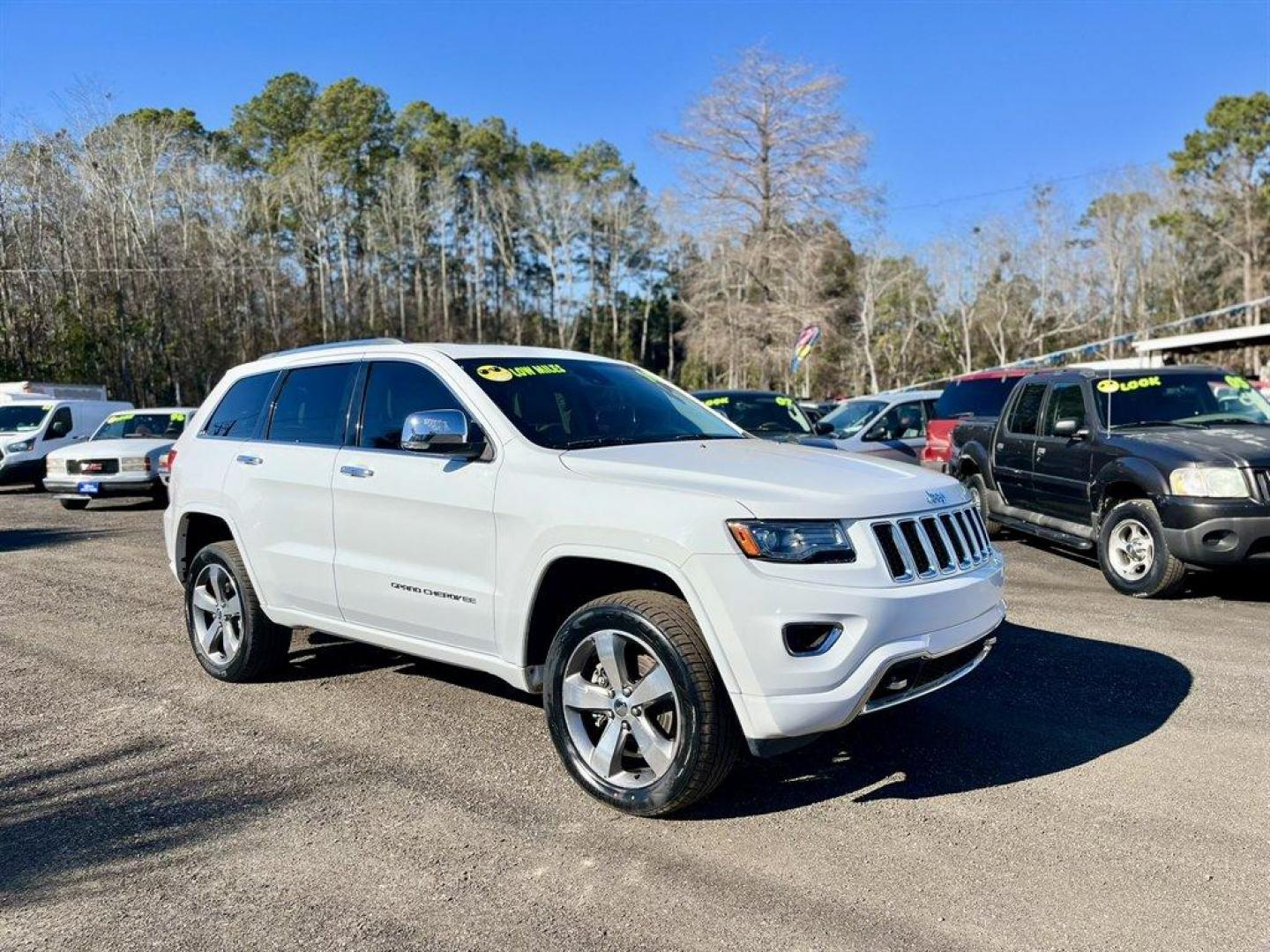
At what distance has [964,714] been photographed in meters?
4.75

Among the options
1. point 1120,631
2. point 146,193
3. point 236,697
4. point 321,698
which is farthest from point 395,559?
point 146,193

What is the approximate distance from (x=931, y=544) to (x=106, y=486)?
14363mm

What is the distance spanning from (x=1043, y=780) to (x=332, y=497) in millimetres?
3439

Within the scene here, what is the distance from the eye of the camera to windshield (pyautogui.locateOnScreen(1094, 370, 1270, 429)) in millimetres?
8172

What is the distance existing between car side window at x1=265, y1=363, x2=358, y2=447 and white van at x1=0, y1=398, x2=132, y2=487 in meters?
15.8

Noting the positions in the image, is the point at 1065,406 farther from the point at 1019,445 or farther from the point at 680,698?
the point at 680,698

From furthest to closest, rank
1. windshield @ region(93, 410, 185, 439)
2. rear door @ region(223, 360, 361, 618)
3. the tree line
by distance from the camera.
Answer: the tree line
windshield @ region(93, 410, 185, 439)
rear door @ region(223, 360, 361, 618)

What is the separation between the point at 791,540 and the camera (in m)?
3.40

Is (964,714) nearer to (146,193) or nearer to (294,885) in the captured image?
(294,885)

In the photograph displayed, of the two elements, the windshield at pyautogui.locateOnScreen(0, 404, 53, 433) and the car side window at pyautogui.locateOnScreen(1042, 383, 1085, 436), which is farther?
the windshield at pyautogui.locateOnScreen(0, 404, 53, 433)

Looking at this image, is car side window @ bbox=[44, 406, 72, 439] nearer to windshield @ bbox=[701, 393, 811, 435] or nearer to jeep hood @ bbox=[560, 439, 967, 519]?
windshield @ bbox=[701, 393, 811, 435]

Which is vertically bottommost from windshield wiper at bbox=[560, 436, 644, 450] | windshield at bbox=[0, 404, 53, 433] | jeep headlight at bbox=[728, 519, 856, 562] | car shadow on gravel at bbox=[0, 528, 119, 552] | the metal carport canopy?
car shadow on gravel at bbox=[0, 528, 119, 552]

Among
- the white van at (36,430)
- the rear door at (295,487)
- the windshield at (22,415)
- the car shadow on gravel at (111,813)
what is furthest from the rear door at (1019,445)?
the windshield at (22,415)

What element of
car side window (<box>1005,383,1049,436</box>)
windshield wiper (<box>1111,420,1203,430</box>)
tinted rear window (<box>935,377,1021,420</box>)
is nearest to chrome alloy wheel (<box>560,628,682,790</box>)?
windshield wiper (<box>1111,420,1203,430</box>)
